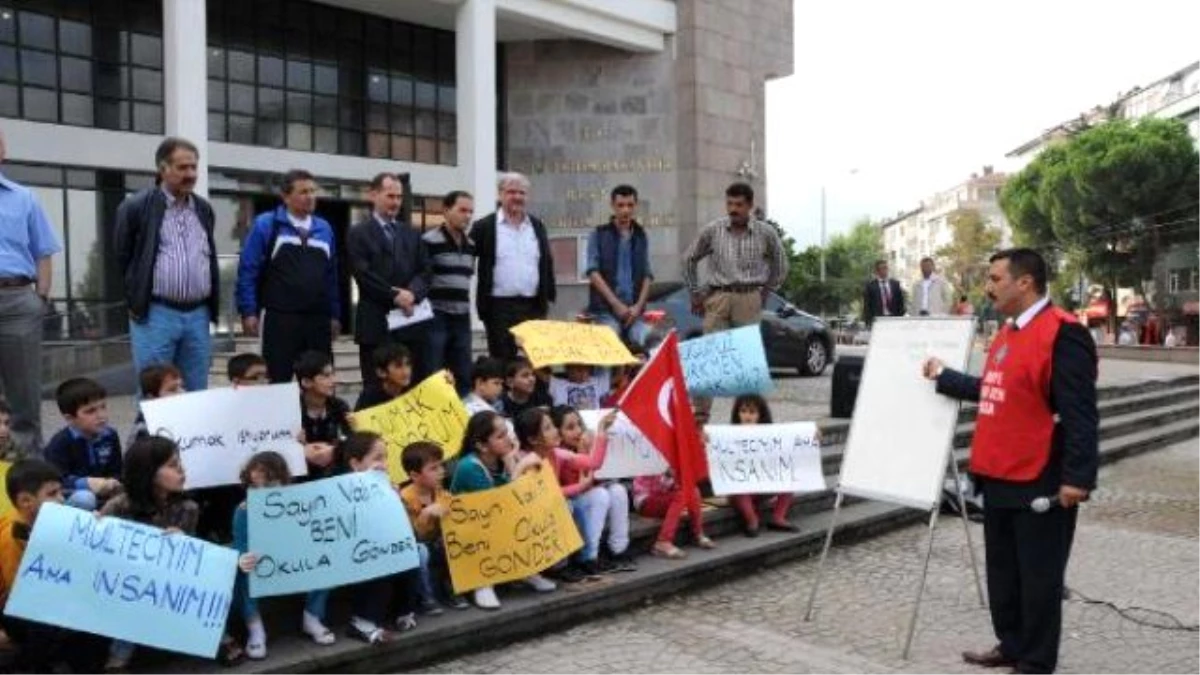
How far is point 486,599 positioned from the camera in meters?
5.44

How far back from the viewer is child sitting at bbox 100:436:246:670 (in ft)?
14.7

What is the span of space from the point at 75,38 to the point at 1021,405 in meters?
16.2

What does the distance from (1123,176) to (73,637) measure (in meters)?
46.5

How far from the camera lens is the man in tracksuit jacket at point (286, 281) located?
6.36 metres

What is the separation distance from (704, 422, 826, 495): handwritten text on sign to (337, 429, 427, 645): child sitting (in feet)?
7.81

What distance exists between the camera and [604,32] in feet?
70.0

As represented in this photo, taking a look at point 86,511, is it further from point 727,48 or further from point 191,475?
point 727,48

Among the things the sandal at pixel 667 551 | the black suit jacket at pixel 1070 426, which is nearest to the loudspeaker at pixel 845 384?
the sandal at pixel 667 551

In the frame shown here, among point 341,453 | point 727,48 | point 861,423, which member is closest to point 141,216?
point 341,453

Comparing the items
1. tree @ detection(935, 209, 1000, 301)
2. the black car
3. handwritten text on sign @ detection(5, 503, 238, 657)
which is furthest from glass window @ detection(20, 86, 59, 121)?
tree @ detection(935, 209, 1000, 301)

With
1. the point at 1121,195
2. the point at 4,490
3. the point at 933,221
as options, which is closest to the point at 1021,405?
the point at 4,490

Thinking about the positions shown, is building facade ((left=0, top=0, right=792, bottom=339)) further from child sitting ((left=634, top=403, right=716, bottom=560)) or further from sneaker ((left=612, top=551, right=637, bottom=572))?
sneaker ((left=612, top=551, right=637, bottom=572))

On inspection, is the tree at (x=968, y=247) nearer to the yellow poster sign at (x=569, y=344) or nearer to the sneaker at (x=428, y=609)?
the yellow poster sign at (x=569, y=344)

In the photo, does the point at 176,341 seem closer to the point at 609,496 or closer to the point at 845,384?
the point at 609,496
